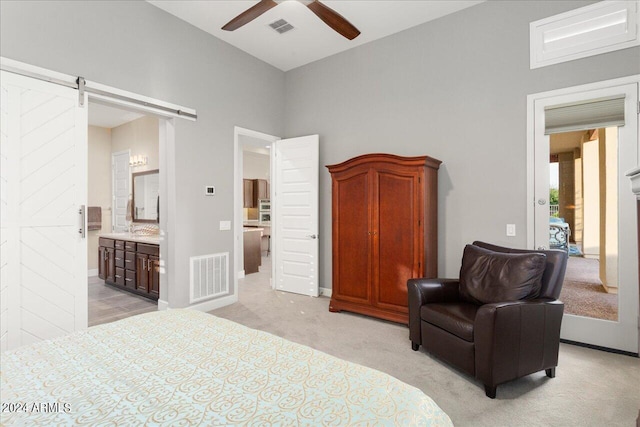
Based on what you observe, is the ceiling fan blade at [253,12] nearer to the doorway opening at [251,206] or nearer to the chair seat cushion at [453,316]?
the doorway opening at [251,206]

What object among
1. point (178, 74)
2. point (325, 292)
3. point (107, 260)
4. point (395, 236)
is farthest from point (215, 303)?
point (178, 74)

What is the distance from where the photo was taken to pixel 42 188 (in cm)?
265

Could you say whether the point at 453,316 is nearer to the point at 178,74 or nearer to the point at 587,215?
the point at 587,215

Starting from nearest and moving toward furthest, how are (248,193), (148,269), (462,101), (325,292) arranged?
(462,101) < (148,269) < (325,292) < (248,193)

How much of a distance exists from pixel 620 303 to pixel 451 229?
1560 mm

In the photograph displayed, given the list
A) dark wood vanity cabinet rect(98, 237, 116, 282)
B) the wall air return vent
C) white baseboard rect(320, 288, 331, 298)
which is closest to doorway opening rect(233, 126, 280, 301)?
white baseboard rect(320, 288, 331, 298)

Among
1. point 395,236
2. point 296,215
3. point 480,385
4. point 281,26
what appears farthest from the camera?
point 296,215

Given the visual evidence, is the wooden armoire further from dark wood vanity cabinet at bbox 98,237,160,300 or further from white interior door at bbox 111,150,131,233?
white interior door at bbox 111,150,131,233

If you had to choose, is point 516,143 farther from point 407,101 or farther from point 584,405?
point 584,405

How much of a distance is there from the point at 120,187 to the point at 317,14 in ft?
18.3

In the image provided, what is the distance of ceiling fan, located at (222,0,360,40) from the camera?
2471 mm

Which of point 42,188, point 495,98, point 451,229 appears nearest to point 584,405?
point 451,229

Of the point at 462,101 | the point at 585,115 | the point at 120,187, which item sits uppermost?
the point at 462,101

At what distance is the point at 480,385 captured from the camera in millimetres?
2287
